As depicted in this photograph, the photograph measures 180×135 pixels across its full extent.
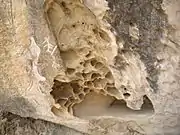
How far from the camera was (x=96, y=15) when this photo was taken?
1.17 meters

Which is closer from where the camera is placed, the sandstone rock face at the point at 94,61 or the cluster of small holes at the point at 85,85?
the sandstone rock face at the point at 94,61

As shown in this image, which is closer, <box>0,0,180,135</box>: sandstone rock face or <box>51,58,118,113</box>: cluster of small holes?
<box>0,0,180,135</box>: sandstone rock face

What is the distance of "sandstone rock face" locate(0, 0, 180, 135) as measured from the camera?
1.16 meters

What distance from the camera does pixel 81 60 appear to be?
4.19 ft

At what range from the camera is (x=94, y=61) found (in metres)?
1.30

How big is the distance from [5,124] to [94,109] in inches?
12.3

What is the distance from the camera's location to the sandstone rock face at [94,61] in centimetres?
116

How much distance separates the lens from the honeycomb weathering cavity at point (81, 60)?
4.00ft

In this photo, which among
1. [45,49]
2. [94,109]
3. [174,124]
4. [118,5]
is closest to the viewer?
[118,5]

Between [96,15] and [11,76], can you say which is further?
[11,76]

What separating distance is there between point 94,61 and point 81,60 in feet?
0.13

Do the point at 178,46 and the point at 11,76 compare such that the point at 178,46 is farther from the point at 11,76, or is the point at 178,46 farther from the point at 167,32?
the point at 11,76

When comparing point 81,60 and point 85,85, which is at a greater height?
point 81,60

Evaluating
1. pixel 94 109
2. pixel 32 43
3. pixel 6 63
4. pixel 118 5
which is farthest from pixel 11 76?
pixel 118 5
